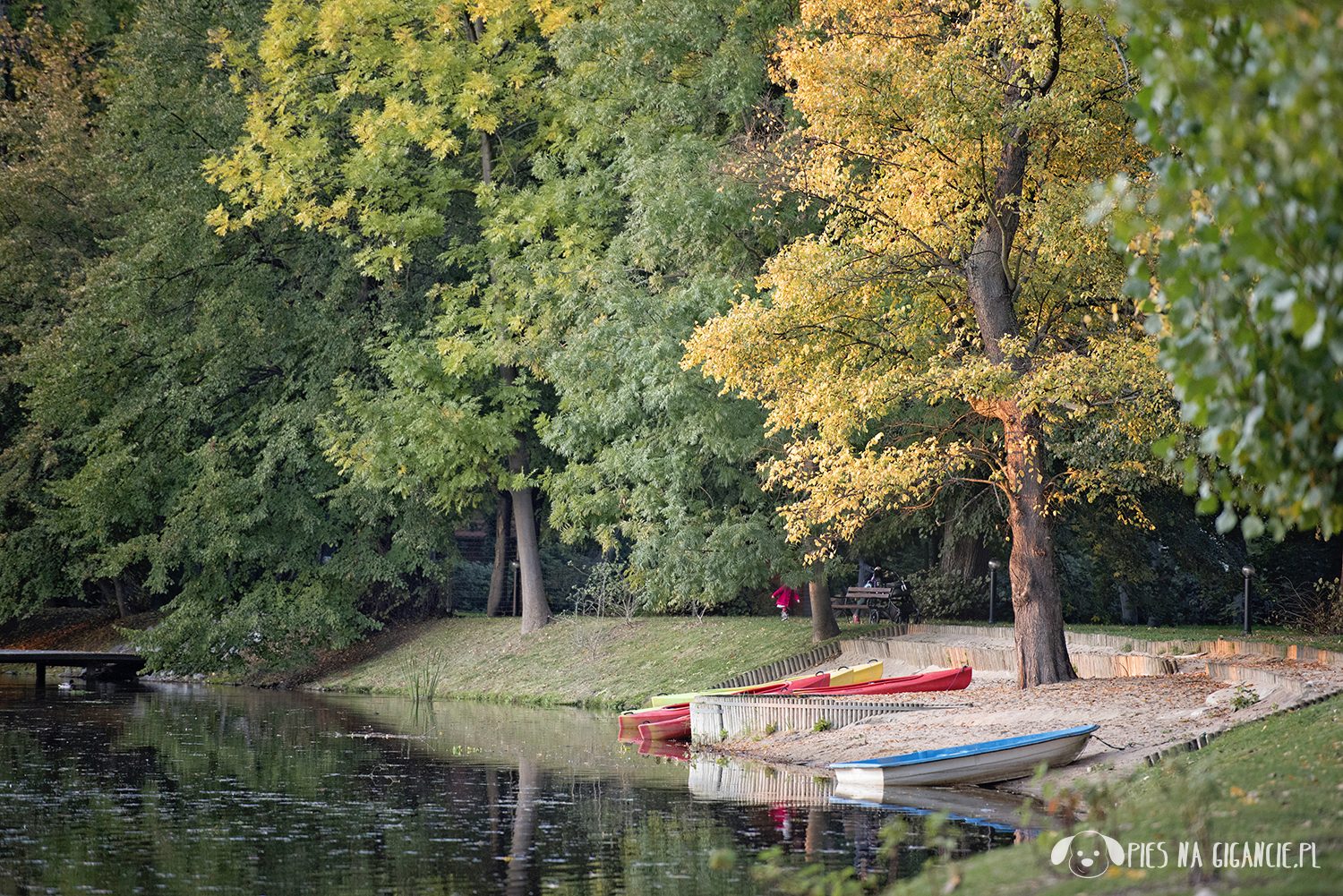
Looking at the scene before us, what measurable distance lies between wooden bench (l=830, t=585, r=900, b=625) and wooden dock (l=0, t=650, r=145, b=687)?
17549 millimetres

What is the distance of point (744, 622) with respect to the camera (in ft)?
91.5

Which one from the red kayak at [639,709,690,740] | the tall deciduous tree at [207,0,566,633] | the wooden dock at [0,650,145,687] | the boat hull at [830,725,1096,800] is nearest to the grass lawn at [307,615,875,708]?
the tall deciduous tree at [207,0,566,633]

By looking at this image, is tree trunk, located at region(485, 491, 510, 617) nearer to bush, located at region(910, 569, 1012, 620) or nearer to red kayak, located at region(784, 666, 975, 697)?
bush, located at region(910, 569, 1012, 620)

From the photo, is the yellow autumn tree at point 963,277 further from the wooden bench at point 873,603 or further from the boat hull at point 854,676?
the wooden bench at point 873,603

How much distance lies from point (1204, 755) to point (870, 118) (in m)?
9.31

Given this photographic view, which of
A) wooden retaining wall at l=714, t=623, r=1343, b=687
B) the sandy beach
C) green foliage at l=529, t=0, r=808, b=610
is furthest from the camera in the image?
green foliage at l=529, t=0, r=808, b=610

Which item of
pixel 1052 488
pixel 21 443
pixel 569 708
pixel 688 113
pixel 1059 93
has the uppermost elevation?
pixel 688 113

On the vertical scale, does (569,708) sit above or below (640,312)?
below

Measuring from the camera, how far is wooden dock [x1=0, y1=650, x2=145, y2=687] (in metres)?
30.2

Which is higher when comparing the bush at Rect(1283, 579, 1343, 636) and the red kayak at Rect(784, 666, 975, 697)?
the bush at Rect(1283, 579, 1343, 636)

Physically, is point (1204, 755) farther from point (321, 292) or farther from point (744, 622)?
point (321, 292)

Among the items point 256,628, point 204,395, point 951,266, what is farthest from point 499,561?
point 951,266

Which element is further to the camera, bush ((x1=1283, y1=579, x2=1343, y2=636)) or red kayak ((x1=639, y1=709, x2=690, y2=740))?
bush ((x1=1283, y1=579, x2=1343, y2=636))

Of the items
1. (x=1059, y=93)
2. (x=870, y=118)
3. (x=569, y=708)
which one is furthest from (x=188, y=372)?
(x=1059, y=93)
